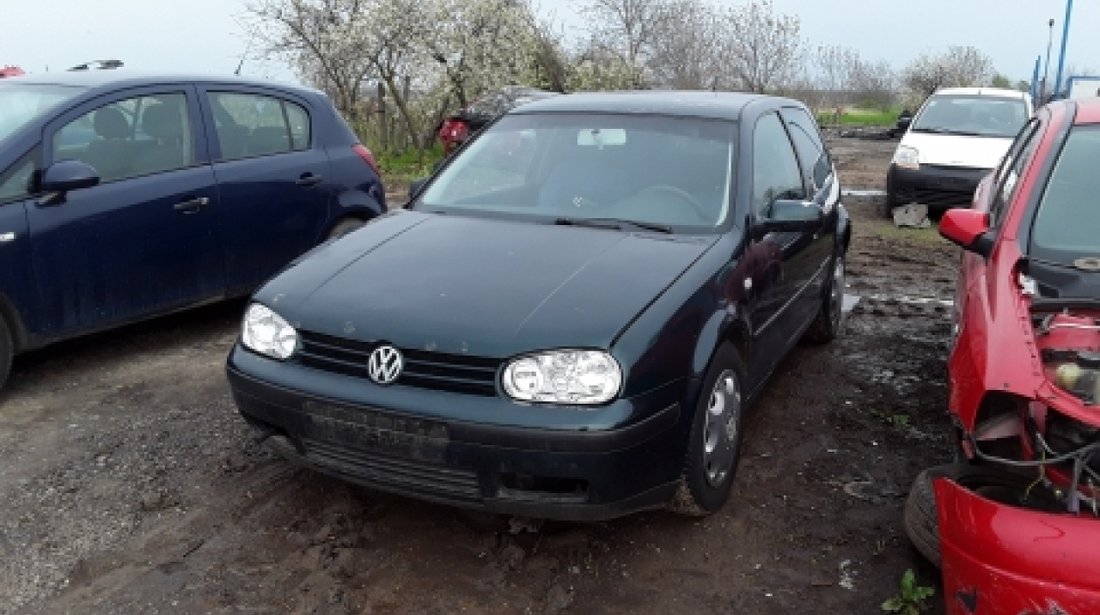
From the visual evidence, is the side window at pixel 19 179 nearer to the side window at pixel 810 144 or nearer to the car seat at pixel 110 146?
the car seat at pixel 110 146

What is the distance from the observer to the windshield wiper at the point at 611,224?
13.1ft

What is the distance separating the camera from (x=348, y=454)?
10.8 feet

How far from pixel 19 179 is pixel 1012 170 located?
16.0ft

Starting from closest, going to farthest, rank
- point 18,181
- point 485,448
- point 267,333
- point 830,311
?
point 485,448
point 267,333
point 18,181
point 830,311

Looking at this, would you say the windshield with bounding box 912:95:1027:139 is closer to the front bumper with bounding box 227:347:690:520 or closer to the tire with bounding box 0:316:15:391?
the front bumper with bounding box 227:347:690:520

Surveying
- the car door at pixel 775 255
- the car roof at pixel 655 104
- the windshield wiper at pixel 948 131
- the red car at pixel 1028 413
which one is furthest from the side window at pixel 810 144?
the windshield wiper at pixel 948 131

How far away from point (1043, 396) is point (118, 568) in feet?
10.00

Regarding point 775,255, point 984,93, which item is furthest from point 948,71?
point 775,255

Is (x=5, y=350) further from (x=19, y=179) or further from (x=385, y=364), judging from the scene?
(x=385, y=364)

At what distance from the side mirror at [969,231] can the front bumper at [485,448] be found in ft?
4.87

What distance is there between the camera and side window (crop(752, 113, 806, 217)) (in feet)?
14.0

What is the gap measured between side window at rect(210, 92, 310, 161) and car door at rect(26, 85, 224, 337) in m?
0.19

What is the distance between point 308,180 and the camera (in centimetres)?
623

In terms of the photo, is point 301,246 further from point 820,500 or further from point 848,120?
point 848,120
